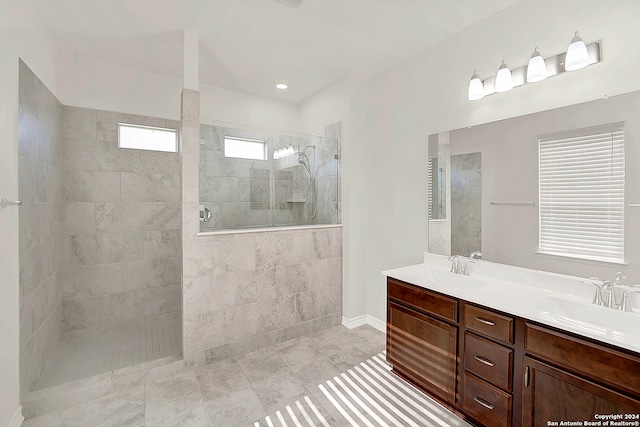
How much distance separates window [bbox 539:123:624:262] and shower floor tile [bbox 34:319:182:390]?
10.3 feet

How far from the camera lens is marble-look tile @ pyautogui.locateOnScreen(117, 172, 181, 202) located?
320 cm

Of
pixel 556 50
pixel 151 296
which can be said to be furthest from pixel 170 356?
pixel 556 50

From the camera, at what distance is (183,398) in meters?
2.14

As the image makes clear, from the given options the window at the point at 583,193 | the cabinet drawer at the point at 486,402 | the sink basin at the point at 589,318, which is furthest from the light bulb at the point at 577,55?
the cabinet drawer at the point at 486,402

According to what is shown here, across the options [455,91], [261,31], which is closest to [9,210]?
[261,31]

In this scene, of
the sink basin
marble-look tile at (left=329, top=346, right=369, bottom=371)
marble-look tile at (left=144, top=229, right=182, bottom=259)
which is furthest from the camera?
marble-look tile at (left=144, top=229, right=182, bottom=259)

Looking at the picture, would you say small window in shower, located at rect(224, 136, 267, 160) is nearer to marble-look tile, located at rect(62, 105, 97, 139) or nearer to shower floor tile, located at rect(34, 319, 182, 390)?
marble-look tile, located at rect(62, 105, 97, 139)

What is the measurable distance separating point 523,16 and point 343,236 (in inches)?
94.5

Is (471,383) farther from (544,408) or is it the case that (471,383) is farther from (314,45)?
(314,45)

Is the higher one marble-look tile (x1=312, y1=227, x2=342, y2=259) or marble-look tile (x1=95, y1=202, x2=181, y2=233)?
marble-look tile (x1=95, y1=202, x2=181, y2=233)

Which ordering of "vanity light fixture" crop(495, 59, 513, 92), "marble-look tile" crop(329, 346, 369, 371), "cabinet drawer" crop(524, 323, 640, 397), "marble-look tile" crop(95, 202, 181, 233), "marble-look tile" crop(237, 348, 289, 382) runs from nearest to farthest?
1. "cabinet drawer" crop(524, 323, 640, 397)
2. "vanity light fixture" crop(495, 59, 513, 92)
3. "marble-look tile" crop(237, 348, 289, 382)
4. "marble-look tile" crop(329, 346, 369, 371)
5. "marble-look tile" crop(95, 202, 181, 233)

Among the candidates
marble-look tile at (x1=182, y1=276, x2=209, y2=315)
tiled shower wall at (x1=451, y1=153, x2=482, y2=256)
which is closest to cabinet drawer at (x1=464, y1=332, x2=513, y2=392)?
tiled shower wall at (x1=451, y1=153, x2=482, y2=256)

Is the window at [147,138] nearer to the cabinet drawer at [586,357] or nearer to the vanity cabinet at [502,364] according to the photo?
the vanity cabinet at [502,364]

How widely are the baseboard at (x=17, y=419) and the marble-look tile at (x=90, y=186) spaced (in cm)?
183
